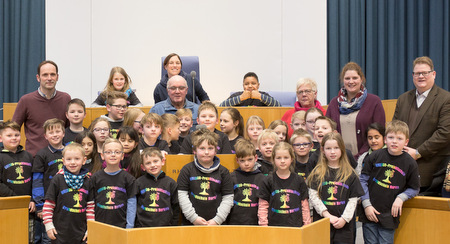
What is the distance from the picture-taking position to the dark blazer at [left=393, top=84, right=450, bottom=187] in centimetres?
374

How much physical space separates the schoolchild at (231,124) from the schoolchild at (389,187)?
3.55 feet

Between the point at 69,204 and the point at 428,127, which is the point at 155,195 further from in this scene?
the point at 428,127

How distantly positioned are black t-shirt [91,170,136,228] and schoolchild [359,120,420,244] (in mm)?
1483

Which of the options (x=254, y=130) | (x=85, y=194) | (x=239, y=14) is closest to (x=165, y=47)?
(x=239, y=14)

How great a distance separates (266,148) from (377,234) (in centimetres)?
89

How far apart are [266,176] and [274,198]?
0.16 metres

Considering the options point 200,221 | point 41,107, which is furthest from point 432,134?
point 41,107

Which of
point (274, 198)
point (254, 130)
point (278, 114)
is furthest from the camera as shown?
point (278, 114)

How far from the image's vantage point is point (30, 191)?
12.5ft

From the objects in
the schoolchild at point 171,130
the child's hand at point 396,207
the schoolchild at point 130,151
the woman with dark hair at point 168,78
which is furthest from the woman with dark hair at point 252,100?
the child's hand at point 396,207

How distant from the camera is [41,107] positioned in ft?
14.6

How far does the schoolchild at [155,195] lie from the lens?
3.41 metres

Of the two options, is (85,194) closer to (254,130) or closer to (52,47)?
(254,130)

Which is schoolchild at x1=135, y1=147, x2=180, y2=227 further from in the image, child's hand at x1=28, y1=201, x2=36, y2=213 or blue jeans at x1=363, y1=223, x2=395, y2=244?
blue jeans at x1=363, y1=223, x2=395, y2=244
